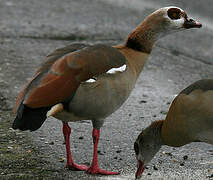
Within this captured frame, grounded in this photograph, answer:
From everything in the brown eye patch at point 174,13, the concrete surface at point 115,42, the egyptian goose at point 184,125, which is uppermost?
the brown eye patch at point 174,13

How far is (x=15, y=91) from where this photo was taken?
21.6 ft

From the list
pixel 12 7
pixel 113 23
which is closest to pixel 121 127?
pixel 113 23

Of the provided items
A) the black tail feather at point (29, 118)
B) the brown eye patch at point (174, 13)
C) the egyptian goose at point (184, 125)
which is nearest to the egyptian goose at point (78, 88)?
the black tail feather at point (29, 118)

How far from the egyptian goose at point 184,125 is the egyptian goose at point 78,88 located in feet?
1.21

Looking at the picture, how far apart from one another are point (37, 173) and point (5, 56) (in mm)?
3449

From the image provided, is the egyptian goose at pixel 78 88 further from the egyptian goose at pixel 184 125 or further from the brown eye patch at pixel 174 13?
the brown eye patch at pixel 174 13

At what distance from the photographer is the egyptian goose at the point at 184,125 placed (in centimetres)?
452

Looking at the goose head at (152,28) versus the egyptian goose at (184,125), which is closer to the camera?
the egyptian goose at (184,125)

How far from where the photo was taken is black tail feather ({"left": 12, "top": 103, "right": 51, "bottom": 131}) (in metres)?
4.23

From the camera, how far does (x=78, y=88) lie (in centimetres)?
443

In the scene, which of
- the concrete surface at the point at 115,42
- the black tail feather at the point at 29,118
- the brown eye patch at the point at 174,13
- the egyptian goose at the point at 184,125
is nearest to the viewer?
the black tail feather at the point at 29,118

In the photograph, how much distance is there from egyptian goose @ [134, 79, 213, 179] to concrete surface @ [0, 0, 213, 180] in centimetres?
22

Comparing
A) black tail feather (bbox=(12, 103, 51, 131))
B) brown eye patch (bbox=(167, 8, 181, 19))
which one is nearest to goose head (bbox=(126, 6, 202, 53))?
brown eye patch (bbox=(167, 8, 181, 19))

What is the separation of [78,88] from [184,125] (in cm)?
91
